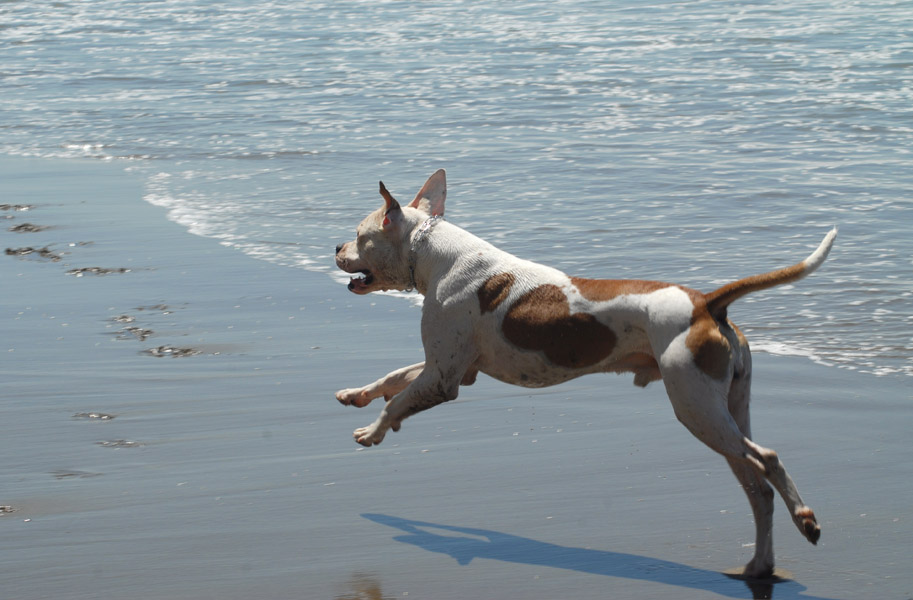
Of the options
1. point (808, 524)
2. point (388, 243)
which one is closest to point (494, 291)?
point (388, 243)

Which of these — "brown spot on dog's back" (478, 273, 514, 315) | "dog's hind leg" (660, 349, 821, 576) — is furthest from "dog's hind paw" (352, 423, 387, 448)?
"dog's hind leg" (660, 349, 821, 576)

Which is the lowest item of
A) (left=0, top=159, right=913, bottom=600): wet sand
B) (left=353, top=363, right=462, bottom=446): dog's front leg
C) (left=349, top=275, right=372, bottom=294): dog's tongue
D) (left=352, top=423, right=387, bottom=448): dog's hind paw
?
(left=0, top=159, right=913, bottom=600): wet sand

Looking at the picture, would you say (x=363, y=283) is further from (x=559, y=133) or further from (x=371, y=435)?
(x=559, y=133)

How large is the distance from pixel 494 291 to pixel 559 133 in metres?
8.93

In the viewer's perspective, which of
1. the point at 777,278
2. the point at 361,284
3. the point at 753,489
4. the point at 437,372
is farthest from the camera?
the point at 361,284

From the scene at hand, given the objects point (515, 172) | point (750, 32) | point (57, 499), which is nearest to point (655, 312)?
point (57, 499)

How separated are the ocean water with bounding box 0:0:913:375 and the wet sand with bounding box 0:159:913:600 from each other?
3.69ft

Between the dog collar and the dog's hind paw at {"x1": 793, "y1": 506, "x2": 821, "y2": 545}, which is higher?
the dog collar

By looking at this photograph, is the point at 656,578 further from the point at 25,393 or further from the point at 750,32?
the point at 750,32

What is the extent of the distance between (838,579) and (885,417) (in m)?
1.71

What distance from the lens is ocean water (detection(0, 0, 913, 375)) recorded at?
28.6 feet

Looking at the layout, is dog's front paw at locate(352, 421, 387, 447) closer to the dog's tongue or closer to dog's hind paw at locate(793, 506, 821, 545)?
the dog's tongue

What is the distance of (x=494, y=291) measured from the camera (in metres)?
4.90

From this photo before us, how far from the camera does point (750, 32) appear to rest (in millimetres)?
21406
